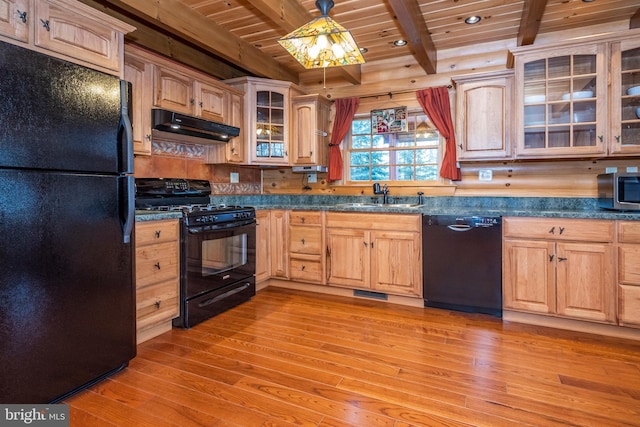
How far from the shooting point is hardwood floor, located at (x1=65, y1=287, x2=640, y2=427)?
1.64 meters

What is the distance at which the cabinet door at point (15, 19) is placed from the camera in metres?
1.71

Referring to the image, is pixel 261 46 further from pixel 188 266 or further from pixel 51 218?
pixel 51 218

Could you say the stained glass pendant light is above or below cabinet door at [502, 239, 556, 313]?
above

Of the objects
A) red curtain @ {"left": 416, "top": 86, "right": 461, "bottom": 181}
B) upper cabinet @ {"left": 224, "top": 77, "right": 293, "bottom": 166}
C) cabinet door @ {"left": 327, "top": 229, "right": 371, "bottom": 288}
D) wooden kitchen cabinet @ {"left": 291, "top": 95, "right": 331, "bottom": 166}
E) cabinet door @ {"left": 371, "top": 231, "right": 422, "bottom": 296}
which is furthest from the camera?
wooden kitchen cabinet @ {"left": 291, "top": 95, "right": 331, "bottom": 166}

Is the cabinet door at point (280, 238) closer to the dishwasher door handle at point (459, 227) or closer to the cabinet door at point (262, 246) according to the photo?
the cabinet door at point (262, 246)

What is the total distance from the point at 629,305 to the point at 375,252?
189 centimetres

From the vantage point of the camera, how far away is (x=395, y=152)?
3.96 metres

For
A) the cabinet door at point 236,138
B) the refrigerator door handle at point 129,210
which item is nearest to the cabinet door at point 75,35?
the refrigerator door handle at point 129,210

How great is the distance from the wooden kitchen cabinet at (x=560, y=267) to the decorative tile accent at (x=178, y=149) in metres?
2.92

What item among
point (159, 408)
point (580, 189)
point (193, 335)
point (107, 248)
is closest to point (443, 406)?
point (159, 408)

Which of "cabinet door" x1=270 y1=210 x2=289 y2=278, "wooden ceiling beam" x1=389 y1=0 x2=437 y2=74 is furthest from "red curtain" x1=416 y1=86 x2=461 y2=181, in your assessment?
"cabinet door" x1=270 y1=210 x2=289 y2=278

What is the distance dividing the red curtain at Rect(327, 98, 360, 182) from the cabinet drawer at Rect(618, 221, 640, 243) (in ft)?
8.38

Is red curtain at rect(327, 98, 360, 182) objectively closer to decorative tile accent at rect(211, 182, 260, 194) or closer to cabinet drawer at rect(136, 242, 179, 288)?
decorative tile accent at rect(211, 182, 260, 194)

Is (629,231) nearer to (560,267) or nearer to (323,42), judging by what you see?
(560,267)
